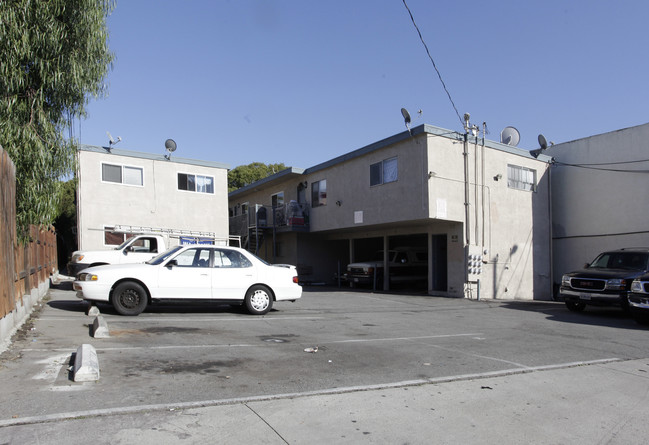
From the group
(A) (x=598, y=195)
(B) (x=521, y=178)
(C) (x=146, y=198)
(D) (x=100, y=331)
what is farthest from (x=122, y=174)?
(A) (x=598, y=195)

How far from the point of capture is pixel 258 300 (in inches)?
435

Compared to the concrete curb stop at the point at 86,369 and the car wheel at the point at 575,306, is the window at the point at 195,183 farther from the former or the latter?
the concrete curb stop at the point at 86,369

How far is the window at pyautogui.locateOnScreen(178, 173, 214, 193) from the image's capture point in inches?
890

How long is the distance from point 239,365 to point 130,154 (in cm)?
1721

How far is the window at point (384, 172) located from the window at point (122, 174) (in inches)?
400

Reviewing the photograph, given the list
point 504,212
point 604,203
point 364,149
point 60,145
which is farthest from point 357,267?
point 60,145

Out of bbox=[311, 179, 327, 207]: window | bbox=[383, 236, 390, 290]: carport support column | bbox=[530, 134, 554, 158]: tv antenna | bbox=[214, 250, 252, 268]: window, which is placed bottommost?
bbox=[383, 236, 390, 290]: carport support column

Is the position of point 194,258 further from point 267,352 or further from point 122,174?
point 122,174

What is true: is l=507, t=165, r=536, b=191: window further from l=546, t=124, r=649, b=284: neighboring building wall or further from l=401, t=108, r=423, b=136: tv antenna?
l=401, t=108, r=423, b=136: tv antenna

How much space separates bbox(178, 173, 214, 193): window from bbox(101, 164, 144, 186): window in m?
1.85

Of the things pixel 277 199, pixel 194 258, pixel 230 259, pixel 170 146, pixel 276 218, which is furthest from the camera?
pixel 277 199

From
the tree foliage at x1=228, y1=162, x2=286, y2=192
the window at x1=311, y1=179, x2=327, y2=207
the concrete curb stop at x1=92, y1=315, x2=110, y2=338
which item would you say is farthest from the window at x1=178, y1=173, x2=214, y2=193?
the tree foliage at x1=228, y1=162, x2=286, y2=192

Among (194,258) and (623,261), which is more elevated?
(194,258)

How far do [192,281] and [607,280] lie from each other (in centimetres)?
1082
